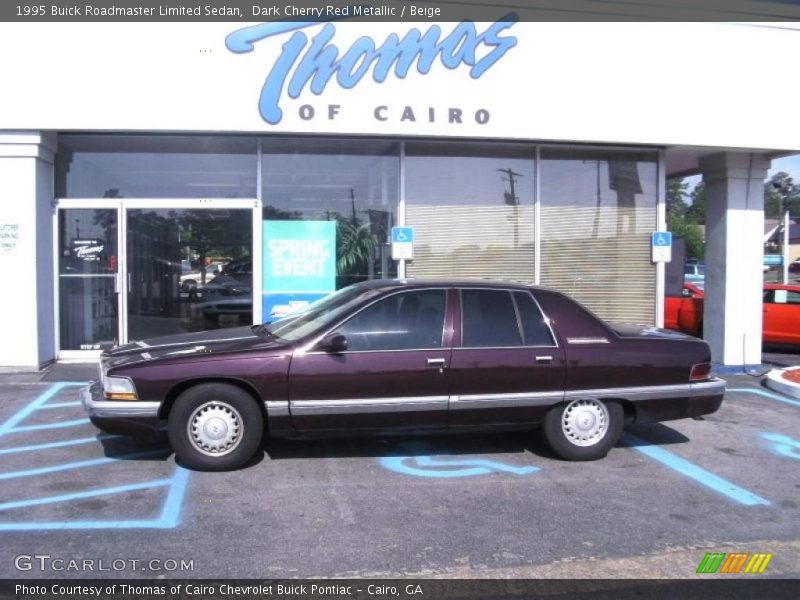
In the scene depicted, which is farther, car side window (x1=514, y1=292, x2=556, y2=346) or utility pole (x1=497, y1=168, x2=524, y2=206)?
utility pole (x1=497, y1=168, x2=524, y2=206)

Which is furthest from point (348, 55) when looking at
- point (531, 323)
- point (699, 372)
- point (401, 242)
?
point (699, 372)

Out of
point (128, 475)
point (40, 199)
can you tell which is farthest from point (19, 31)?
point (128, 475)

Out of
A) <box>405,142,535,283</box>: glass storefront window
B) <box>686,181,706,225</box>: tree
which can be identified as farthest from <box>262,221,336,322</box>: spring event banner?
<box>686,181,706,225</box>: tree

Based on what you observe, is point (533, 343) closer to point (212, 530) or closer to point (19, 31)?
point (212, 530)

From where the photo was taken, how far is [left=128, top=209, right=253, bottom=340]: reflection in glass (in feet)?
33.0

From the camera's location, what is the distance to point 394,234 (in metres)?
10.2

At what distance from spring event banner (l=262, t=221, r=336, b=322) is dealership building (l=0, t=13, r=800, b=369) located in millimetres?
29

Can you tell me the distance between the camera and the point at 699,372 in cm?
622

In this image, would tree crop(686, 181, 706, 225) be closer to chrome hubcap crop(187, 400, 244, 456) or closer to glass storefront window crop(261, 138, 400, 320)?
glass storefront window crop(261, 138, 400, 320)

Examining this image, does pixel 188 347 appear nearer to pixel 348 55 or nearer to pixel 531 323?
pixel 531 323

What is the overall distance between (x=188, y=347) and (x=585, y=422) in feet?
11.2

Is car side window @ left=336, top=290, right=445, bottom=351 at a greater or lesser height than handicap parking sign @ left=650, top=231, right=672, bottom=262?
lesser

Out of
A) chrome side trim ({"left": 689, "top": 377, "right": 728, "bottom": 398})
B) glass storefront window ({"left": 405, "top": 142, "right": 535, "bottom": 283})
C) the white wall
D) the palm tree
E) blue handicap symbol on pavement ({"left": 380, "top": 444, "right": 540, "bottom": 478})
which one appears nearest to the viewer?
blue handicap symbol on pavement ({"left": 380, "top": 444, "right": 540, "bottom": 478})

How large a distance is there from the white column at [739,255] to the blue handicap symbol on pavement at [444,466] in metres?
6.43
